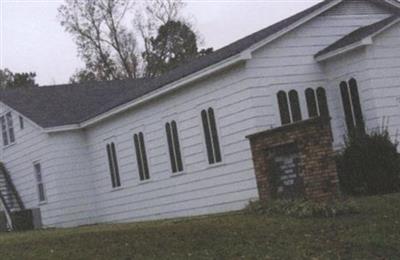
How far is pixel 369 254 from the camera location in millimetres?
11039

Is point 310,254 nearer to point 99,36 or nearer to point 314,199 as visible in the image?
point 314,199

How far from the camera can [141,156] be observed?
25.1 meters

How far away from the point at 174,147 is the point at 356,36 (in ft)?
21.9

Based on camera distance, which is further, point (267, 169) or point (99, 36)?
point (99, 36)

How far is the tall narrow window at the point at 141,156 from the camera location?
2489 centimetres

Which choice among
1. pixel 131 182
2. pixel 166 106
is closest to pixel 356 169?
pixel 166 106

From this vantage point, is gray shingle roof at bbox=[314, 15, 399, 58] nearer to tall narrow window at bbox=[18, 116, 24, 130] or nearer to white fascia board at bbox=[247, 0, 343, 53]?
white fascia board at bbox=[247, 0, 343, 53]

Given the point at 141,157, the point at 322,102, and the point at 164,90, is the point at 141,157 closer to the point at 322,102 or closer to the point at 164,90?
the point at 164,90

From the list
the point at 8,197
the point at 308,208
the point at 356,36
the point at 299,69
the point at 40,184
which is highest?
the point at 356,36

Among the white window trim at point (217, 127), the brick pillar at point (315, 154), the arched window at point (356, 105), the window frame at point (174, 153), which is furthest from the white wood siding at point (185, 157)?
the brick pillar at point (315, 154)

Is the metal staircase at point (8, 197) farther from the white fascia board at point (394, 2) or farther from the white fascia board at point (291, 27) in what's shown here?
the white fascia board at point (394, 2)

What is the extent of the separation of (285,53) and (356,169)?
3770 millimetres

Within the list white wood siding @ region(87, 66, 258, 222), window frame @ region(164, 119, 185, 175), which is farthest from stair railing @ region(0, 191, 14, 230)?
window frame @ region(164, 119, 185, 175)

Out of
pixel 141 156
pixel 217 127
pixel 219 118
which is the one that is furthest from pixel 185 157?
pixel 141 156
